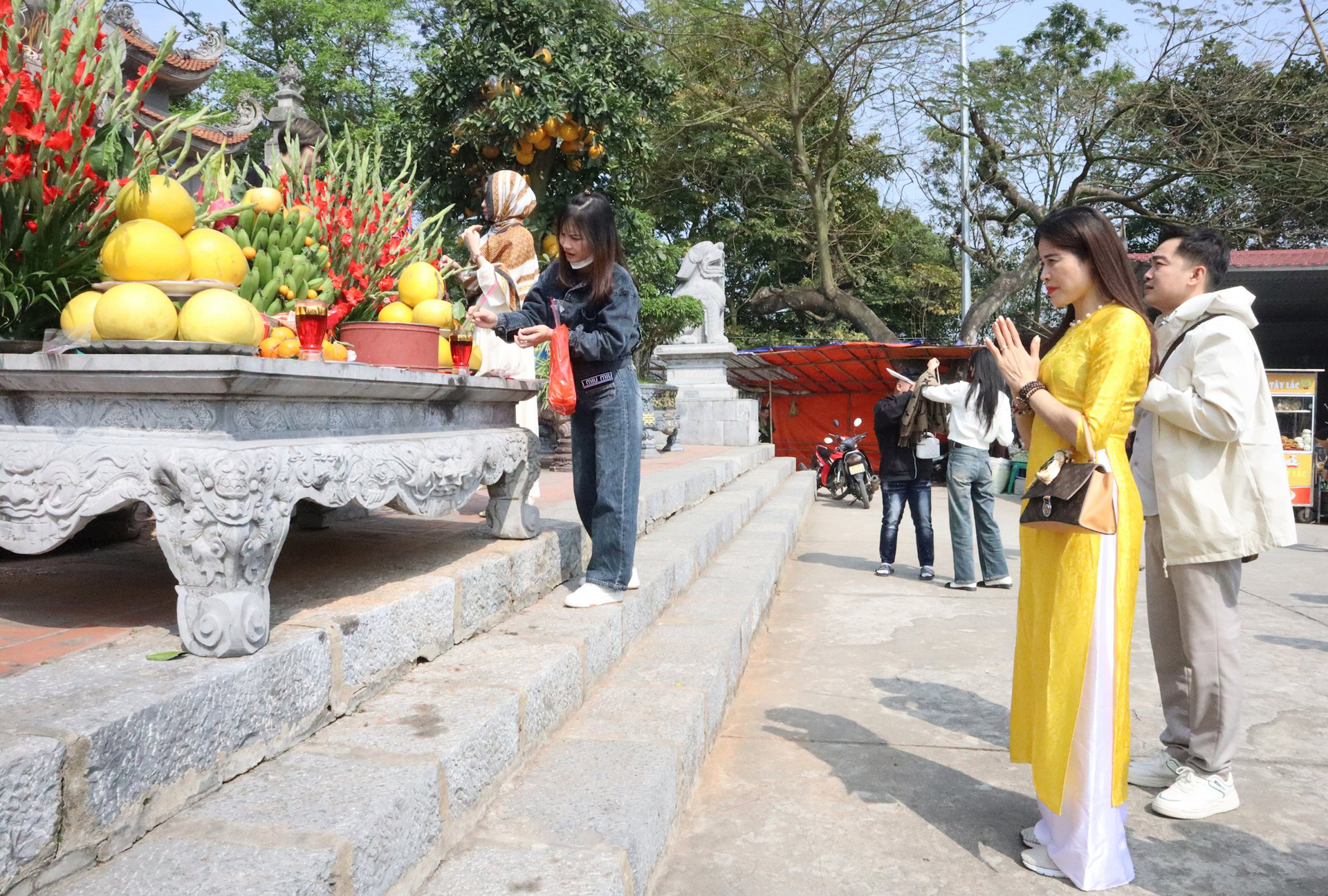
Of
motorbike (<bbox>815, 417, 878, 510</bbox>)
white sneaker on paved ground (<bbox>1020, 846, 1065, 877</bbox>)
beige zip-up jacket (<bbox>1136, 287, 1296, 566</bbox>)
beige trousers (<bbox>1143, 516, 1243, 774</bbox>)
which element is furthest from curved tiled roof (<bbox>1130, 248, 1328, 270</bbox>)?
white sneaker on paved ground (<bbox>1020, 846, 1065, 877</bbox>)

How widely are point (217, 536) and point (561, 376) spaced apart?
4.60ft

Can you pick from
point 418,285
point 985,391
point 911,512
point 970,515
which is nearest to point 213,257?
point 418,285

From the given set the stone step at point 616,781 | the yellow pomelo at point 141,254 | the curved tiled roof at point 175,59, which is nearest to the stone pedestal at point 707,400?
the curved tiled roof at point 175,59

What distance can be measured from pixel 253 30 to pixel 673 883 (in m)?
26.9

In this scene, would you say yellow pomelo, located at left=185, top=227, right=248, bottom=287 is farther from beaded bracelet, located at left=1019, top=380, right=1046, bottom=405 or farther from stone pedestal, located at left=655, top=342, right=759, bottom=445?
stone pedestal, located at left=655, top=342, right=759, bottom=445

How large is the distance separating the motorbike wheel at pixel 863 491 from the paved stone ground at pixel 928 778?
6.23 m

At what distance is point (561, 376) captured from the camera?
2977 mm

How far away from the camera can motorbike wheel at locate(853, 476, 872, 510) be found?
11523 millimetres

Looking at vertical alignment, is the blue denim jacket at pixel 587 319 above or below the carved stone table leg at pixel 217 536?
above

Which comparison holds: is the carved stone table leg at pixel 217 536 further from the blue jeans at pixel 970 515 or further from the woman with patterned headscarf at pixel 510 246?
the blue jeans at pixel 970 515

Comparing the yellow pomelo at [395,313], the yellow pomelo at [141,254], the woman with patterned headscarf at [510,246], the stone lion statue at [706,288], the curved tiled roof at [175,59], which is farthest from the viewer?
the stone lion statue at [706,288]

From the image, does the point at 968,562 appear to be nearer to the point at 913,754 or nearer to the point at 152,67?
the point at 913,754

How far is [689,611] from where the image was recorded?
3947 millimetres

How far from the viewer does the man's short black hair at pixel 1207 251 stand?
288 cm
